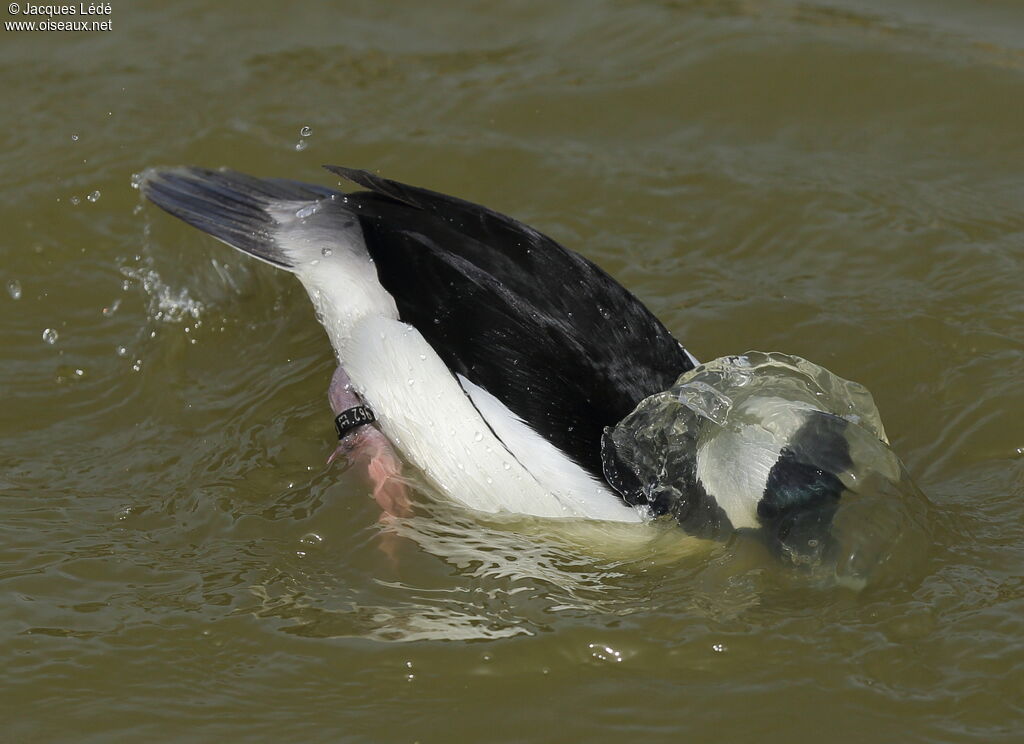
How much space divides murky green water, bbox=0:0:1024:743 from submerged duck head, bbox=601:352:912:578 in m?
0.14

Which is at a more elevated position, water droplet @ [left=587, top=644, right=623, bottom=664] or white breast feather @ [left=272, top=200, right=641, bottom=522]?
white breast feather @ [left=272, top=200, right=641, bottom=522]

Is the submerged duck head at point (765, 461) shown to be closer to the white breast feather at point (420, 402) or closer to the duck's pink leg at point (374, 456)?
the white breast feather at point (420, 402)

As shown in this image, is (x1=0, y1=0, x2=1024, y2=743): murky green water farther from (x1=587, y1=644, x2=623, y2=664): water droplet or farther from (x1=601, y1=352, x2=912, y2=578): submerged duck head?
(x1=601, y1=352, x2=912, y2=578): submerged duck head

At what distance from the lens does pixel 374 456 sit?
448 centimetres

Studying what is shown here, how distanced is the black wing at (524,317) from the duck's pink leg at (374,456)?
0.49 meters

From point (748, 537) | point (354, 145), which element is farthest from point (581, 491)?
point (354, 145)

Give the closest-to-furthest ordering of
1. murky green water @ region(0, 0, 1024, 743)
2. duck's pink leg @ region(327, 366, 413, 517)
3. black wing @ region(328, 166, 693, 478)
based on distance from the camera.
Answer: murky green water @ region(0, 0, 1024, 743) < black wing @ region(328, 166, 693, 478) < duck's pink leg @ region(327, 366, 413, 517)

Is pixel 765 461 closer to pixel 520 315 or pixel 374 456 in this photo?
pixel 520 315

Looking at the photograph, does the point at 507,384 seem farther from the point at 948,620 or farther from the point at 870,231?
the point at 870,231

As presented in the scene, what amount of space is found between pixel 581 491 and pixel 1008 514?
4.56ft

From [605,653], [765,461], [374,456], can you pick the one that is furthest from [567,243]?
[605,653]

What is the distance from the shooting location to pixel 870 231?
575cm

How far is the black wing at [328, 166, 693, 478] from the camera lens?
4.04m

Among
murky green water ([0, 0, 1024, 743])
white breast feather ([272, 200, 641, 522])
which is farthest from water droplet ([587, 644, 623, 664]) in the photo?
white breast feather ([272, 200, 641, 522])
